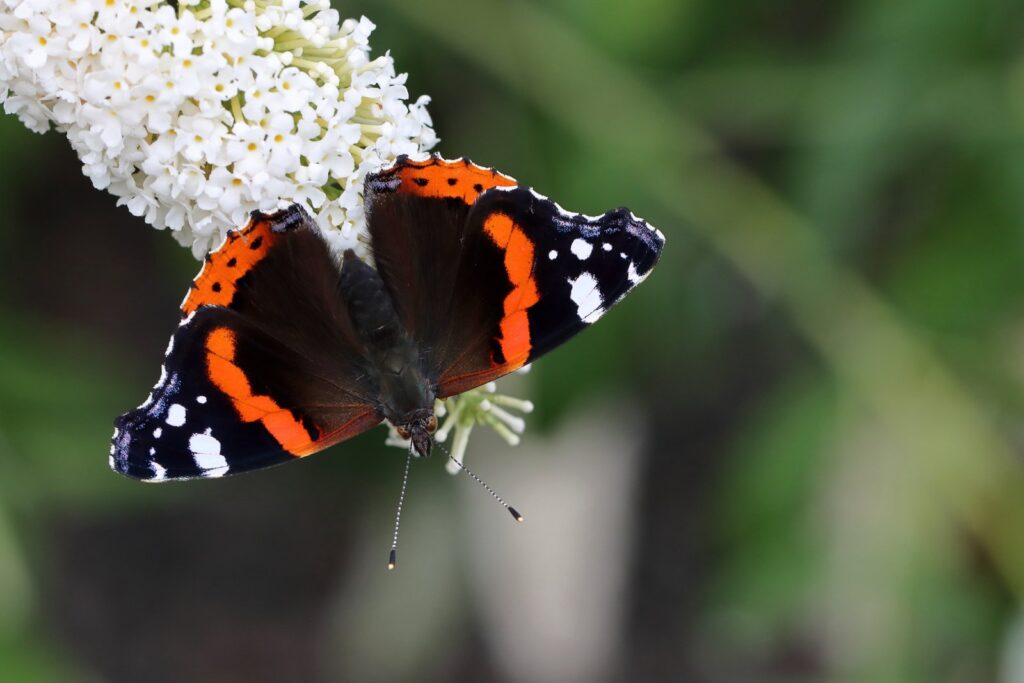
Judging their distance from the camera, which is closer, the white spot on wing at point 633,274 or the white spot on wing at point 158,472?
the white spot on wing at point 158,472

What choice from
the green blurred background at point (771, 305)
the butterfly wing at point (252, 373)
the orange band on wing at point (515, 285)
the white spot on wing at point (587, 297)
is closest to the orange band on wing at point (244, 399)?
the butterfly wing at point (252, 373)

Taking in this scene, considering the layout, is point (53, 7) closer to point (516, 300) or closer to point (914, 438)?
point (516, 300)

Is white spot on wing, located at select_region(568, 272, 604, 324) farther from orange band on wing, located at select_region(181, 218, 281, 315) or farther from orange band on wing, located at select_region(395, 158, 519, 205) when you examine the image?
orange band on wing, located at select_region(181, 218, 281, 315)

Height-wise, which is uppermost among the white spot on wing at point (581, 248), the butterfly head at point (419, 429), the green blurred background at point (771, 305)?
the green blurred background at point (771, 305)

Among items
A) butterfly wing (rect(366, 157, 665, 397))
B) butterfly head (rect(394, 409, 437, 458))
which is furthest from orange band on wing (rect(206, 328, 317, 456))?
butterfly wing (rect(366, 157, 665, 397))

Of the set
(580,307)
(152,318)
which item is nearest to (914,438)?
(580,307)

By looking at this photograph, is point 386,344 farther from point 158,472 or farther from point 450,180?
point 158,472

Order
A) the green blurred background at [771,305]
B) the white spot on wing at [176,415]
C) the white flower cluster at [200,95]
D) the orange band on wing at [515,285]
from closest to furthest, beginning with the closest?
the white flower cluster at [200,95] < the white spot on wing at [176,415] < the orange band on wing at [515,285] < the green blurred background at [771,305]

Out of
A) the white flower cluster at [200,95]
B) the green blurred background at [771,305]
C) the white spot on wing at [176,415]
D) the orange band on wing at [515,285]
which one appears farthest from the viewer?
the green blurred background at [771,305]

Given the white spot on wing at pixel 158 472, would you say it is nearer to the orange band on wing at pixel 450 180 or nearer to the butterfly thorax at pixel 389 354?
the butterfly thorax at pixel 389 354

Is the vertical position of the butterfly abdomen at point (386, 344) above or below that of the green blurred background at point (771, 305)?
below
